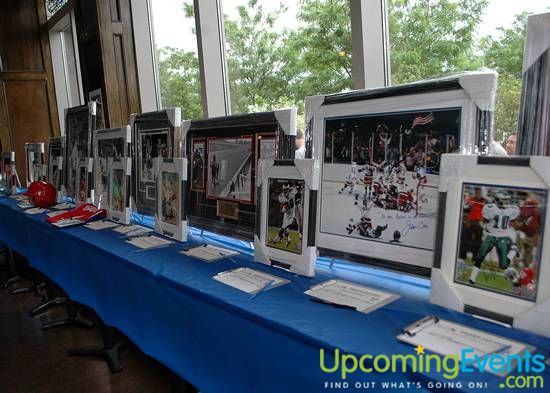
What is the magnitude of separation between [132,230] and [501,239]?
1.65m

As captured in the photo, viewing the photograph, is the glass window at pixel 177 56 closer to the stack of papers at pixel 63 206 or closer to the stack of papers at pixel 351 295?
the stack of papers at pixel 63 206

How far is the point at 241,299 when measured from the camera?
1054mm

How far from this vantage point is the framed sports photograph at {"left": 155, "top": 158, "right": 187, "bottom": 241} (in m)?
1.74

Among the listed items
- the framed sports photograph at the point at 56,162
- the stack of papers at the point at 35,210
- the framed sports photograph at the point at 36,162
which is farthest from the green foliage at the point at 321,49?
the framed sports photograph at the point at 36,162

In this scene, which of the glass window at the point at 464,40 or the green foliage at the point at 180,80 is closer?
the glass window at the point at 464,40

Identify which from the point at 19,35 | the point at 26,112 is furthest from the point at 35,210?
the point at 19,35

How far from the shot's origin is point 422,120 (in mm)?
1069

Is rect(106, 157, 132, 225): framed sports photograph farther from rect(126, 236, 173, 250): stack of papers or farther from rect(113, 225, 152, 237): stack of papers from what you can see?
rect(126, 236, 173, 250): stack of papers

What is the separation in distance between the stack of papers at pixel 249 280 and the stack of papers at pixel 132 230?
0.83 meters

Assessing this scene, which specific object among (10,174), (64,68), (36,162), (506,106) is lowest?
(10,174)

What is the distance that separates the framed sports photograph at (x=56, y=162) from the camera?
3.18 meters

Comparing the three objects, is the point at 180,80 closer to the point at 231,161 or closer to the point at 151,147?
the point at 151,147

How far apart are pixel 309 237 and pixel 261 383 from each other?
0.44 meters

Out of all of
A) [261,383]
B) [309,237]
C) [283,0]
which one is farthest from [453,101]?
[283,0]
